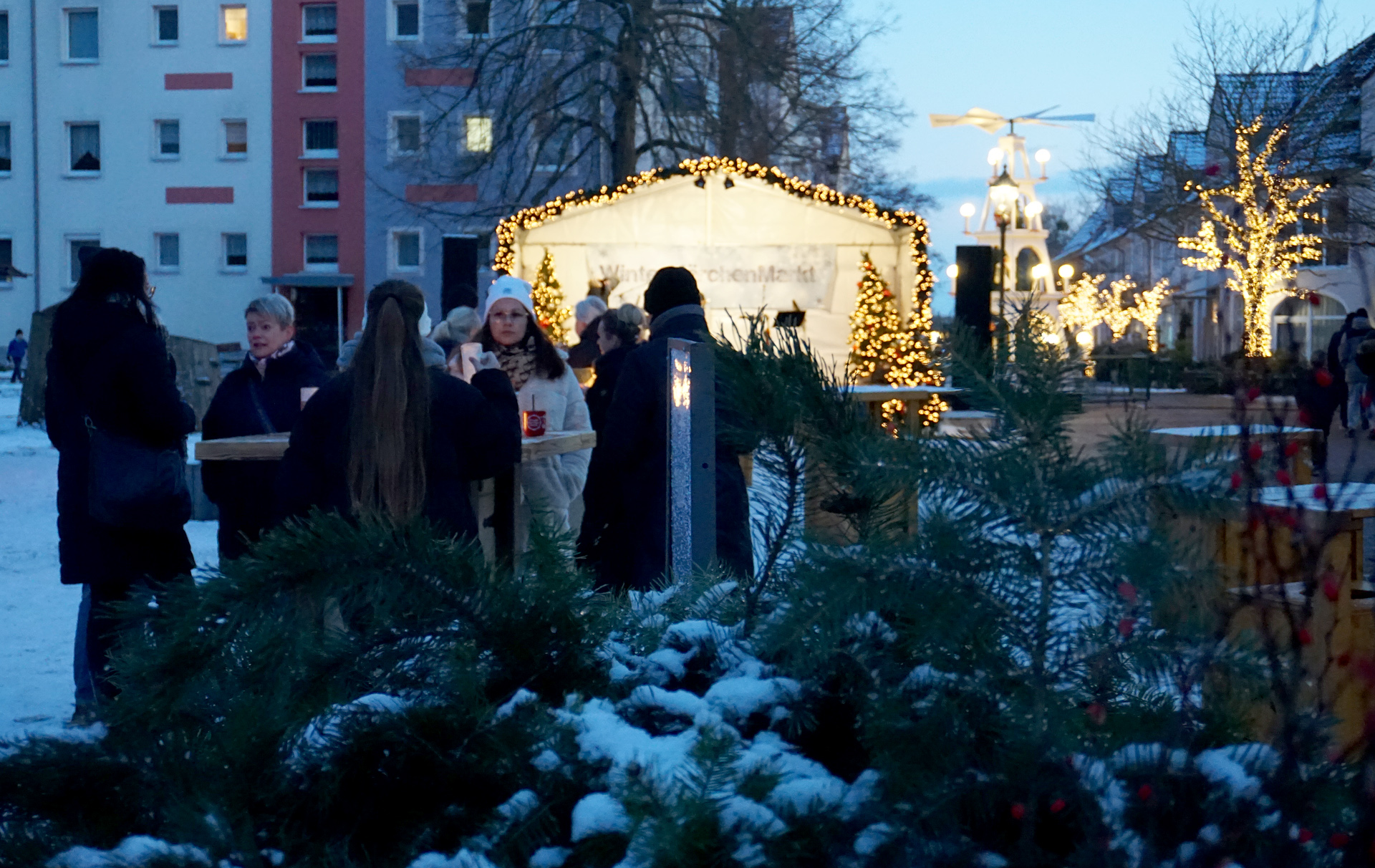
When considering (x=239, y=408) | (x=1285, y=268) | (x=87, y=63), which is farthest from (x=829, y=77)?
(x=87, y=63)

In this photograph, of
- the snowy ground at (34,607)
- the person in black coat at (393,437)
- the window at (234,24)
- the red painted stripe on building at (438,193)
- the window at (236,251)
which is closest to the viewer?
the person in black coat at (393,437)

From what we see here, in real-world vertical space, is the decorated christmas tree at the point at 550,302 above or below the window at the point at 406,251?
below

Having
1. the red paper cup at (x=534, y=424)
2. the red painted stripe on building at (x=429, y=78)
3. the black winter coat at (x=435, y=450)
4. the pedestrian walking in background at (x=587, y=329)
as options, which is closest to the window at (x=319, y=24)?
the red painted stripe on building at (x=429, y=78)

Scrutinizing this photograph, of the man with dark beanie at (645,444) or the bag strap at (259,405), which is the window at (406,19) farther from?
the man with dark beanie at (645,444)

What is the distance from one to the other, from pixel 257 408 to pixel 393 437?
Result: 198cm

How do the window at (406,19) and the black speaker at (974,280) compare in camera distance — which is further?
the window at (406,19)

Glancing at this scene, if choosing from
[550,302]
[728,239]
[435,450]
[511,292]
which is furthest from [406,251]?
[435,450]

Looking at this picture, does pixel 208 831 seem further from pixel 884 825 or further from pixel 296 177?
pixel 296 177

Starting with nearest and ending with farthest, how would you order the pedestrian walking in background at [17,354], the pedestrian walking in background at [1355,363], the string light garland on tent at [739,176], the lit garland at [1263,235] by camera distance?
the pedestrian walking in background at [1355,363], the string light garland on tent at [739,176], the lit garland at [1263,235], the pedestrian walking in background at [17,354]

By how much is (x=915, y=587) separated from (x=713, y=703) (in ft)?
0.77

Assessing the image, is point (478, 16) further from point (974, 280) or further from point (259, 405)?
point (259, 405)

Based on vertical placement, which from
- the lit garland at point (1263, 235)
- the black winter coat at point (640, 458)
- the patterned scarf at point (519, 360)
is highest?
the lit garland at point (1263, 235)

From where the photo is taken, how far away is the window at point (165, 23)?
3950cm

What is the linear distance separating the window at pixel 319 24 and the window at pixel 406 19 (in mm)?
1571
